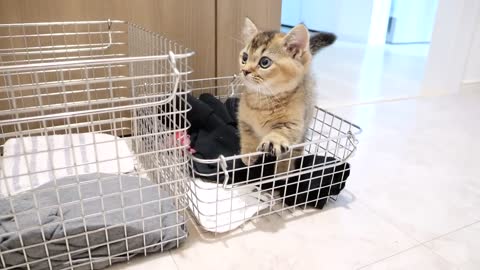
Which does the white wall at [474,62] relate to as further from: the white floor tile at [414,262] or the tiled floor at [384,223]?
the white floor tile at [414,262]

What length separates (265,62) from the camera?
106cm

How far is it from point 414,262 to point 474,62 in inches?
78.6

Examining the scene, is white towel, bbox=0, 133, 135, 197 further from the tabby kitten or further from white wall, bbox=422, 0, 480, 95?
white wall, bbox=422, 0, 480, 95

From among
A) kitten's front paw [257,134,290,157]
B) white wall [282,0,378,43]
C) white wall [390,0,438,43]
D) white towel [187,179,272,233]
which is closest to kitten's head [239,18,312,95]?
kitten's front paw [257,134,290,157]

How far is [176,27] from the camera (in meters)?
1.40

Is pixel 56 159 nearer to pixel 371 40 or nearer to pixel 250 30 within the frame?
pixel 250 30

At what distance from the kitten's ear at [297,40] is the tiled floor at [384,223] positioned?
1.48 ft

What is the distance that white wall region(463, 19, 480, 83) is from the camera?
2307mm

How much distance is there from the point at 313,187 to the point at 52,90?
0.95m

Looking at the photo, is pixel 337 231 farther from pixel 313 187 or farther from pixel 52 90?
pixel 52 90

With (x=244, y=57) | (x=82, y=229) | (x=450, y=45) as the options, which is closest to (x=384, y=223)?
(x=244, y=57)

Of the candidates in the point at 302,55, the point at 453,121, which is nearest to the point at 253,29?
the point at 302,55

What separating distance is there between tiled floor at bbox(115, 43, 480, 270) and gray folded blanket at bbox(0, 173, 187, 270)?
0.17 ft

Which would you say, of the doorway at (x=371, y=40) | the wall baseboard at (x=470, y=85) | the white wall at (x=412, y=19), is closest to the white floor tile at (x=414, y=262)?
the doorway at (x=371, y=40)
